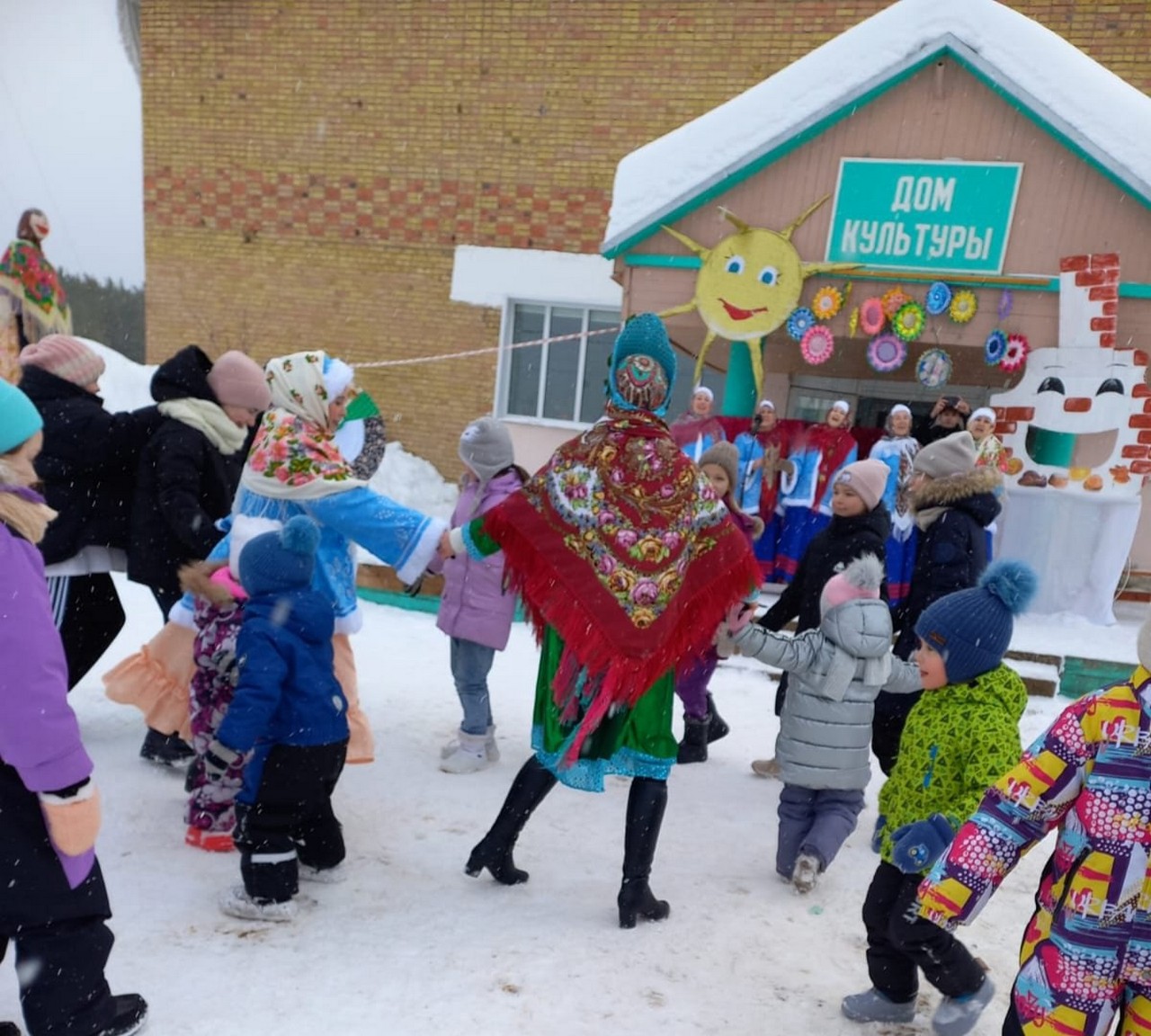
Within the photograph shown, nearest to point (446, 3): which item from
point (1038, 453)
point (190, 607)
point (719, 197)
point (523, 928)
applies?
point (719, 197)

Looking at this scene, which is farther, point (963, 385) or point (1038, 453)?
point (963, 385)

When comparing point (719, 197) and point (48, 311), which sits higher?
point (719, 197)

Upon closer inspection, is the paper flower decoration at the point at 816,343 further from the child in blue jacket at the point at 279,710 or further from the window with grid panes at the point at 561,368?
the child in blue jacket at the point at 279,710

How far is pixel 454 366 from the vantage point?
12.2 m

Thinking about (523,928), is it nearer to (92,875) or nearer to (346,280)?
(92,875)

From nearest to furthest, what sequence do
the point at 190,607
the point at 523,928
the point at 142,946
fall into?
the point at 142,946
the point at 523,928
the point at 190,607

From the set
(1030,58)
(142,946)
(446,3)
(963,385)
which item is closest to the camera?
(142,946)

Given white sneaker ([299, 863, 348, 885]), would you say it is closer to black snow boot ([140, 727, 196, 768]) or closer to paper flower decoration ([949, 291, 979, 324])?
black snow boot ([140, 727, 196, 768])

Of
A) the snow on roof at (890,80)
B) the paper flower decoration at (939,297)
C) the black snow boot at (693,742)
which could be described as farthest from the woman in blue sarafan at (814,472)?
the black snow boot at (693,742)

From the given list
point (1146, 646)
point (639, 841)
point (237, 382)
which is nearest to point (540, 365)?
point (237, 382)

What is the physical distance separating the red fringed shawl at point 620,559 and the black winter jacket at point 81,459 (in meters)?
1.84

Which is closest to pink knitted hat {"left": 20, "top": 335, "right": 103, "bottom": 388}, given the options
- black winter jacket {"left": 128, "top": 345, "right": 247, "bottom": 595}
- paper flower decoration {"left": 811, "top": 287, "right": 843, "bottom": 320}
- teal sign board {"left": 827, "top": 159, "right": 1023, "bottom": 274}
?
black winter jacket {"left": 128, "top": 345, "right": 247, "bottom": 595}

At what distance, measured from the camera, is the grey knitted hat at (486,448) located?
13.1 feet

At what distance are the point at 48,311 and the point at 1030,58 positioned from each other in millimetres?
8456
